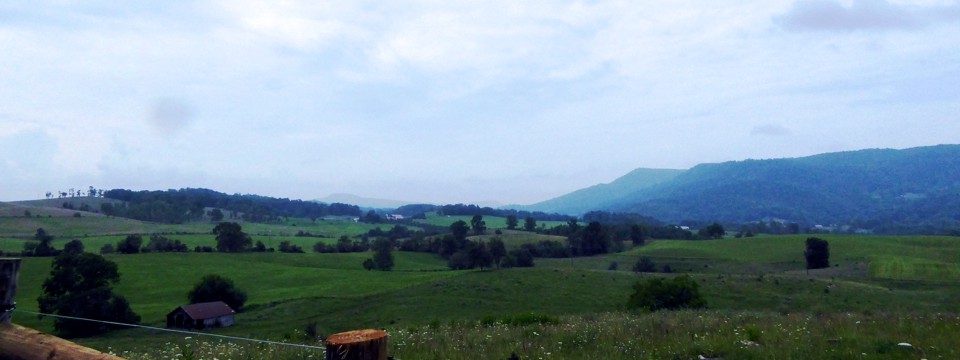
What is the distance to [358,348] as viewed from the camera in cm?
363

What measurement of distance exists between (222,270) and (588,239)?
58.9m

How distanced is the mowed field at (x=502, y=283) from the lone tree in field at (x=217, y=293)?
150 centimetres

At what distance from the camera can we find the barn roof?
190 ft

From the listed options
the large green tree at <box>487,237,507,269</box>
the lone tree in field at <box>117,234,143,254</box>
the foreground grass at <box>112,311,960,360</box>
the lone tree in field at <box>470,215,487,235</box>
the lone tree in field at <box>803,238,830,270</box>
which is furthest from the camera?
the lone tree in field at <box>470,215,487,235</box>

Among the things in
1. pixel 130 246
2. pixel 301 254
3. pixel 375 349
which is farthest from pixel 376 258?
pixel 375 349

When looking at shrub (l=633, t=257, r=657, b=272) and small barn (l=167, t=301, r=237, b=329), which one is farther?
shrub (l=633, t=257, r=657, b=272)

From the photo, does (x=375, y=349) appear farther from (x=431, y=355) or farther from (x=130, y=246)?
(x=130, y=246)

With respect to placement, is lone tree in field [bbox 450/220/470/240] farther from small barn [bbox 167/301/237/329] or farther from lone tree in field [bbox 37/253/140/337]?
lone tree in field [bbox 37/253/140/337]

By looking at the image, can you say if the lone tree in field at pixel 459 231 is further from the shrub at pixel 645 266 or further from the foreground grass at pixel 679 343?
the foreground grass at pixel 679 343

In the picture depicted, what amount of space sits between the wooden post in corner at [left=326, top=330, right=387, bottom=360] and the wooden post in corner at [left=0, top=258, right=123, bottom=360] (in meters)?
1.53

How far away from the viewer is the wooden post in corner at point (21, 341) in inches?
175

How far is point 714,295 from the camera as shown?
50.8 meters

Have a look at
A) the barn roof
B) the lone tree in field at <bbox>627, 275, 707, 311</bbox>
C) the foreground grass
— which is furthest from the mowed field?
the barn roof

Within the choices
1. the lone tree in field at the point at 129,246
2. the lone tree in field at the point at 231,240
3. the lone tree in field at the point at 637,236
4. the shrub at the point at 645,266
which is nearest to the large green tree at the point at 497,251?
the shrub at the point at 645,266
